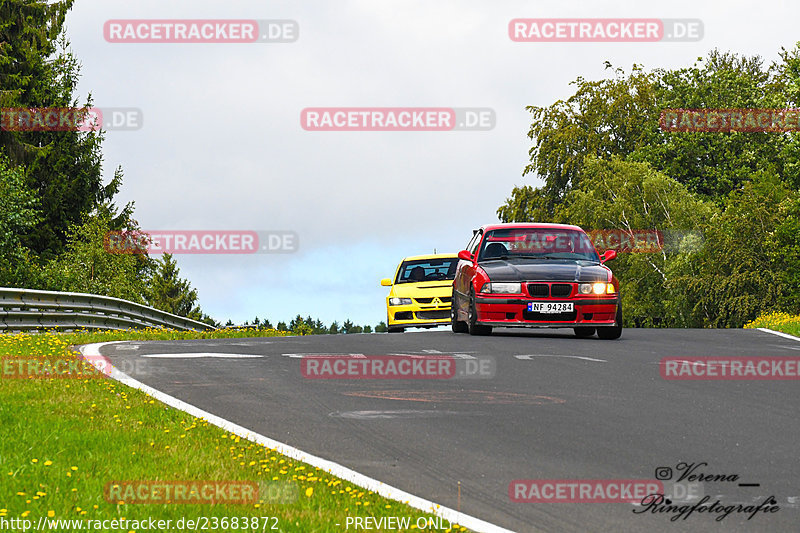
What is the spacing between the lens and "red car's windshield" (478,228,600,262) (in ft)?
58.7

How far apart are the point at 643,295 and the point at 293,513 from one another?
49952mm

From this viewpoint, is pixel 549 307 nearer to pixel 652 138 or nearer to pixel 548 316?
pixel 548 316

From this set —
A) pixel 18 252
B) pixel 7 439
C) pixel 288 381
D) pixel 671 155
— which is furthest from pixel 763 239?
pixel 7 439

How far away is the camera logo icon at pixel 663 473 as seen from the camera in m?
7.04

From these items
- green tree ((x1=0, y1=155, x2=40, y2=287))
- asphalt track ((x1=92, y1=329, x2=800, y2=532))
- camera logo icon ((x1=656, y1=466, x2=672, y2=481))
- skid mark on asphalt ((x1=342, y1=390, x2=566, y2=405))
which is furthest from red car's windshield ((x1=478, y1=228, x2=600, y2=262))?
green tree ((x1=0, y1=155, x2=40, y2=287))

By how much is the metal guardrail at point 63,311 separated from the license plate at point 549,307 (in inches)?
482

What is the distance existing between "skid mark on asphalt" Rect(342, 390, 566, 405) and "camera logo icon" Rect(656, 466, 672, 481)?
2773 millimetres

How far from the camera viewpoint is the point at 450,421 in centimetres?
910

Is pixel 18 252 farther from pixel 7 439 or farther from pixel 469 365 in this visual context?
pixel 7 439

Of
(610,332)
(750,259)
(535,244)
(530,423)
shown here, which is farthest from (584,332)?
(750,259)

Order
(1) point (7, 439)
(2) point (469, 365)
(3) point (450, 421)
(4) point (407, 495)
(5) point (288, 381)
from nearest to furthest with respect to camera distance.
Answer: (4) point (407, 495) < (1) point (7, 439) < (3) point (450, 421) < (5) point (288, 381) < (2) point (469, 365)
